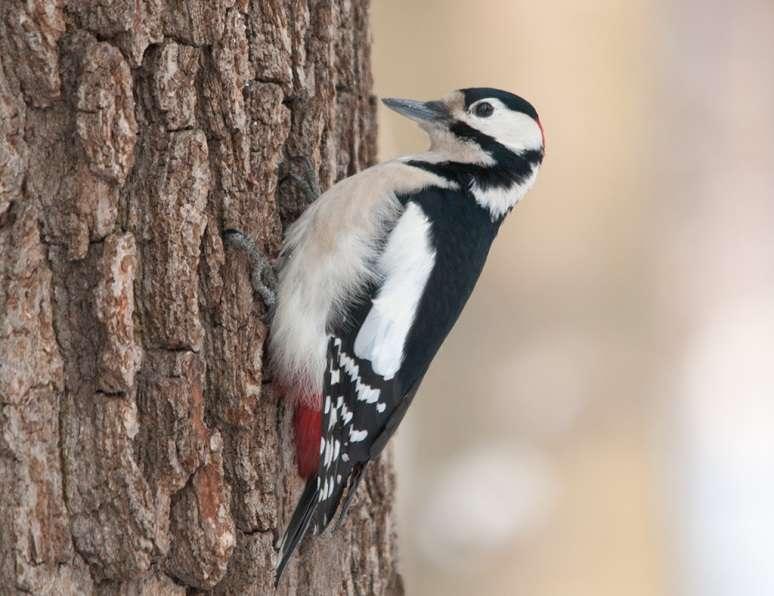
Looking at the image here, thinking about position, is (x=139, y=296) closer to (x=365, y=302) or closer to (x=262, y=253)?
(x=262, y=253)

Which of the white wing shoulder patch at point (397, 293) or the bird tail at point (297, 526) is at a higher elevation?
the white wing shoulder patch at point (397, 293)

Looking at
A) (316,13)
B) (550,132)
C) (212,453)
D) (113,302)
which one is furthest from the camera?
(550,132)

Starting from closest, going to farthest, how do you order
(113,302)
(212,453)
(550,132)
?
(113,302), (212,453), (550,132)

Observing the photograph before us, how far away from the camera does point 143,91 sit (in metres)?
2.14

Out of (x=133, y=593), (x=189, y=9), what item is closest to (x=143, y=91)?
(x=189, y=9)

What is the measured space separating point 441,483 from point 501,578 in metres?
0.40

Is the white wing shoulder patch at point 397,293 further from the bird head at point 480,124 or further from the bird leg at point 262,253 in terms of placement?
the bird head at point 480,124

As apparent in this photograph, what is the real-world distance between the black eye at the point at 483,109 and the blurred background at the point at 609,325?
3.65 ft

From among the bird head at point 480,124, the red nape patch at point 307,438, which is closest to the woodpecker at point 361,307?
the red nape patch at point 307,438

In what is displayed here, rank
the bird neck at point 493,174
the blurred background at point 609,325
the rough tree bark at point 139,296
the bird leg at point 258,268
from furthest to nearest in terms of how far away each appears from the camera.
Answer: the blurred background at point 609,325
the bird neck at point 493,174
the bird leg at point 258,268
the rough tree bark at point 139,296

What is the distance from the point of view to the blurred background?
391cm

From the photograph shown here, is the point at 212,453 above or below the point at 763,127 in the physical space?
below

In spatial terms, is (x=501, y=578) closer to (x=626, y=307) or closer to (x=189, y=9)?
(x=626, y=307)

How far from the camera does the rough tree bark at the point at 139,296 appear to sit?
6.51 ft
